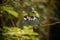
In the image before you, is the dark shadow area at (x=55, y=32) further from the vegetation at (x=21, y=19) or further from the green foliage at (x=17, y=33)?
the green foliage at (x=17, y=33)

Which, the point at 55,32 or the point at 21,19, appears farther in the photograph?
the point at 21,19

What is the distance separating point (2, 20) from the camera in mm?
1451

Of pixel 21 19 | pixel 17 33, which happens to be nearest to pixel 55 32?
pixel 17 33

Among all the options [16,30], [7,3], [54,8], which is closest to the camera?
[54,8]

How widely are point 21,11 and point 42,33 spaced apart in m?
0.39

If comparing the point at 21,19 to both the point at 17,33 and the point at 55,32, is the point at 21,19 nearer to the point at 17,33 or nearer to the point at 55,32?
the point at 17,33

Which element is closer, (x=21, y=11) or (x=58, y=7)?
(x=58, y=7)

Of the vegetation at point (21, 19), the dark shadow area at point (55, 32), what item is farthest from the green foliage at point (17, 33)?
the dark shadow area at point (55, 32)

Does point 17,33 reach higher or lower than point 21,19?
lower

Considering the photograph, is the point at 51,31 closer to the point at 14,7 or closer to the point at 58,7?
the point at 58,7

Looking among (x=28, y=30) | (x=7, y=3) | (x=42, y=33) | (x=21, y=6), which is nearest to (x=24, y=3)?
(x=21, y=6)

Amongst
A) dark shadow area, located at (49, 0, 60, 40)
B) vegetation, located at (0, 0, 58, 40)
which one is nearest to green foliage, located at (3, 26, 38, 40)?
vegetation, located at (0, 0, 58, 40)

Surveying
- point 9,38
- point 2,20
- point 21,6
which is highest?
point 21,6

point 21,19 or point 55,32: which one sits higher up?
point 21,19
